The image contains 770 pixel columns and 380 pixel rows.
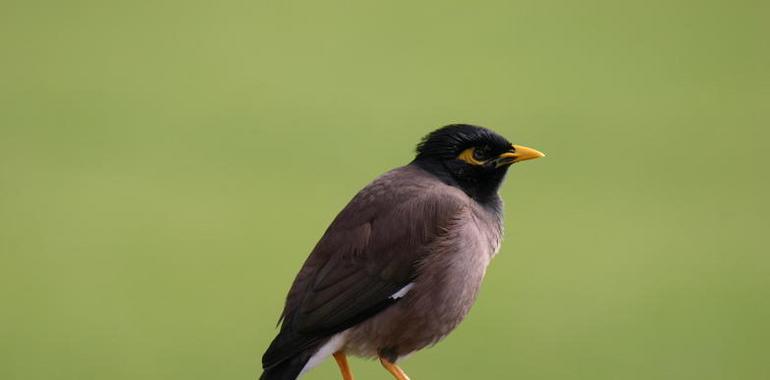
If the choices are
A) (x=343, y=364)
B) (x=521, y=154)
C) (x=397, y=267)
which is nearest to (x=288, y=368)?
(x=343, y=364)

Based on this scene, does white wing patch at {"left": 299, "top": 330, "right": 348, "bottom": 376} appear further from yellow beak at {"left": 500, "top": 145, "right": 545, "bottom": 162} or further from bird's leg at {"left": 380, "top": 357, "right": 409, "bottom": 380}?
yellow beak at {"left": 500, "top": 145, "right": 545, "bottom": 162}

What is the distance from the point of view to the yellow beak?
396cm

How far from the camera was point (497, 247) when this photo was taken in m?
4.10

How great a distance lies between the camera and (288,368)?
3.54 m

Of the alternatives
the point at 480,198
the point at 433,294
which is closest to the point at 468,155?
the point at 480,198

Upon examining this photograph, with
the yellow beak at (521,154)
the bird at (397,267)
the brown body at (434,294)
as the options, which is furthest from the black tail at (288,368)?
the yellow beak at (521,154)

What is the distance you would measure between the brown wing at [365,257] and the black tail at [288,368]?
25mm

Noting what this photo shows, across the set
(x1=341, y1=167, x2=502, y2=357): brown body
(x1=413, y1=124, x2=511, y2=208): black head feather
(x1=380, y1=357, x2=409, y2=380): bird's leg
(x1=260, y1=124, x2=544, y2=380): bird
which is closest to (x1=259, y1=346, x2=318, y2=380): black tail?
(x1=260, y1=124, x2=544, y2=380): bird

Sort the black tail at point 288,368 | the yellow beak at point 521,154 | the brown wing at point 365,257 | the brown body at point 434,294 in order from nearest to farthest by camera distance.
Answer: the black tail at point 288,368, the brown wing at point 365,257, the brown body at point 434,294, the yellow beak at point 521,154

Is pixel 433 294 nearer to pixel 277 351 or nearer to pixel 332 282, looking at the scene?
pixel 332 282

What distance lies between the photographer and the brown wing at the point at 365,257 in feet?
11.9

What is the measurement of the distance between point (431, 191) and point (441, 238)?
181 millimetres

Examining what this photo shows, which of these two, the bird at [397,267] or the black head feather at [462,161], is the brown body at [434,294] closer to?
the bird at [397,267]

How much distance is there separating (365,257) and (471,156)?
56cm
